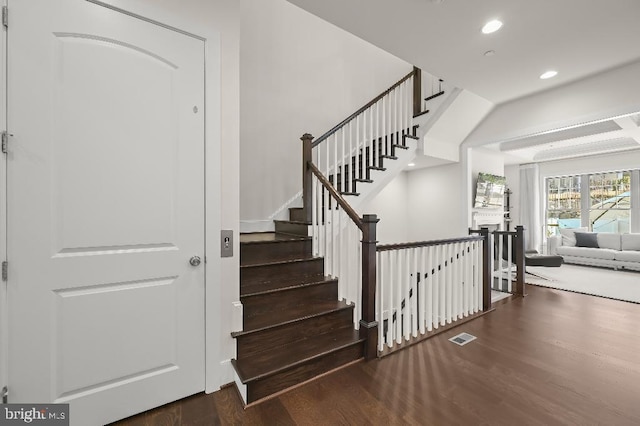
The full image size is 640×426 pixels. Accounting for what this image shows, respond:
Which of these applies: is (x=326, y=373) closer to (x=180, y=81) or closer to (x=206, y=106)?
(x=206, y=106)

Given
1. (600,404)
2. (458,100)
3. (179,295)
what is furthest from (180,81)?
(458,100)

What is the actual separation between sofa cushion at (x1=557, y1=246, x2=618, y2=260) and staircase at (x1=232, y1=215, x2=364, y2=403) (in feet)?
22.2

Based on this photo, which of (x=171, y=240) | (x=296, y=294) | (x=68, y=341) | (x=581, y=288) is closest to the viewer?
(x=68, y=341)

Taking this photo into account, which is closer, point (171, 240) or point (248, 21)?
point (171, 240)

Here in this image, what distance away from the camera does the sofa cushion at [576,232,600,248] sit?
20.5 feet

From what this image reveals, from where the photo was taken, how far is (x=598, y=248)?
612 cm

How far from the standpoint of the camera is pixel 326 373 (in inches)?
78.7

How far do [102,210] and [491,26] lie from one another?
11.2 feet

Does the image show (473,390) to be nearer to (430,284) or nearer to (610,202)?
(430,284)

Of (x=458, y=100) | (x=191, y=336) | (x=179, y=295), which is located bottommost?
(x=191, y=336)

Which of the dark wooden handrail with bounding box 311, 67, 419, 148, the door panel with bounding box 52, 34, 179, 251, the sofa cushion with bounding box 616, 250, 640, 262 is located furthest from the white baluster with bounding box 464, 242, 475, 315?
the sofa cushion with bounding box 616, 250, 640, 262

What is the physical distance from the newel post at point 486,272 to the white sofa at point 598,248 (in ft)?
15.2

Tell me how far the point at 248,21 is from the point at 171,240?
3735mm

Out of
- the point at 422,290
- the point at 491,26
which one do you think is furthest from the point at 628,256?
the point at 491,26
